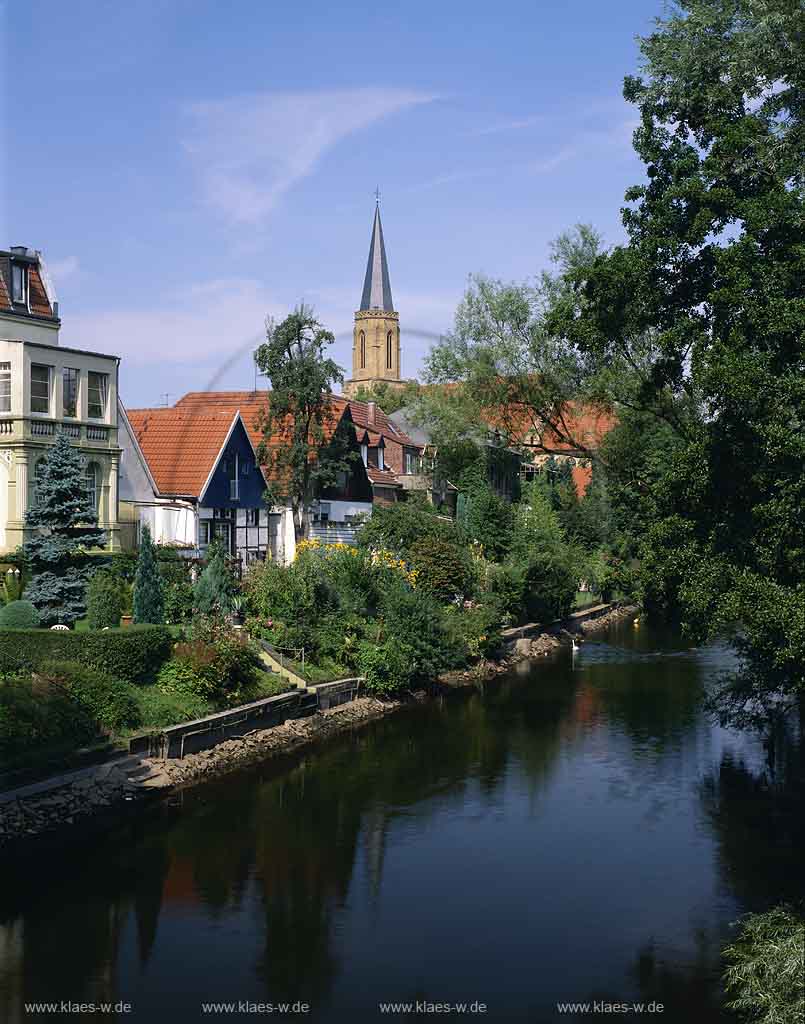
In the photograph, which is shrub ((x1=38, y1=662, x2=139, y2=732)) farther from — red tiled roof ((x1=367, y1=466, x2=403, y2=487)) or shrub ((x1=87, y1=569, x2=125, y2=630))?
red tiled roof ((x1=367, y1=466, x2=403, y2=487))

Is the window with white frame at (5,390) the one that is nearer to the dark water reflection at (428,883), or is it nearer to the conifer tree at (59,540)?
the conifer tree at (59,540)

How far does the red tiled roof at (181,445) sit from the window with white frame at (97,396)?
27.0ft

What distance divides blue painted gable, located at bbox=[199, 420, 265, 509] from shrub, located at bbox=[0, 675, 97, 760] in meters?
24.3

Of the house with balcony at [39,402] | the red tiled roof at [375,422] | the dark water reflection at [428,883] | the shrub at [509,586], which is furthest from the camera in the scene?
the red tiled roof at [375,422]

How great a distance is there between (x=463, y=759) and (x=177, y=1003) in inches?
618

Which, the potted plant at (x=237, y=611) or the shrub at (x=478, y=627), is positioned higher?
the potted plant at (x=237, y=611)

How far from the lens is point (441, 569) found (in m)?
47.4

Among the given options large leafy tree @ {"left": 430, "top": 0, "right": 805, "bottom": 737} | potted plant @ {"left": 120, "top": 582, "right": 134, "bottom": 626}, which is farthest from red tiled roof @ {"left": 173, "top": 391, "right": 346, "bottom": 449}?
large leafy tree @ {"left": 430, "top": 0, "right": 805, "bottom": 737}

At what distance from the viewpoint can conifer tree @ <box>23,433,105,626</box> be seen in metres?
32.7

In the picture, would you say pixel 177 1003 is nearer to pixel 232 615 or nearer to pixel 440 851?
pixel 440 851

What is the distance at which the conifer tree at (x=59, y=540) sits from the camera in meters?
32.7

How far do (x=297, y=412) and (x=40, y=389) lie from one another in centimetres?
1638

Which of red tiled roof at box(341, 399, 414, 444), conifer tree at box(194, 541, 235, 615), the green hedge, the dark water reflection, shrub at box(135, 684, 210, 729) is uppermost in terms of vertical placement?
red tiled roof at box(341, 399, 414, 444)

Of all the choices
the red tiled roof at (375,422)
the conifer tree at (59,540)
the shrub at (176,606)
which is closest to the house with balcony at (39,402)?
the conifer tree at (59,540)
